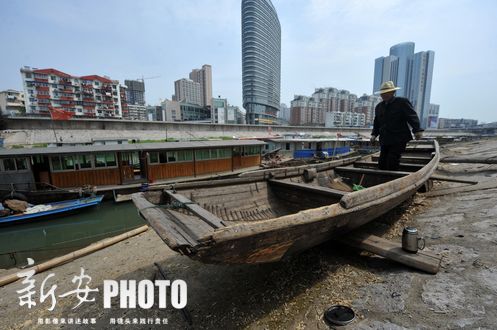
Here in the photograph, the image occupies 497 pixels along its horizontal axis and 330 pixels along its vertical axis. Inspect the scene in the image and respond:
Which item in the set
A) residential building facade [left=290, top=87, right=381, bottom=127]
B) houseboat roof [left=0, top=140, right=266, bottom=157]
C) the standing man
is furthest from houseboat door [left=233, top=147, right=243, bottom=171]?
residential building facade [left=290, top=87, right=381, bottom=127]

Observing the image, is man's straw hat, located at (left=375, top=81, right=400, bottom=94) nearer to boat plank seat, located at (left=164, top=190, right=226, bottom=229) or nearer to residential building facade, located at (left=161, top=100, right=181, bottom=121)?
boat plank seat, located at (left=164, top=190, right=226, bottom=229)

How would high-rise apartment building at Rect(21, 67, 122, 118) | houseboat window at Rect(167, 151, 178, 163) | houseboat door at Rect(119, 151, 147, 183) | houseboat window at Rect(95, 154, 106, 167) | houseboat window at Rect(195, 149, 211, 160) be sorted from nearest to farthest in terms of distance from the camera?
houseboat window at Rect(95, 154, 106, 167), houseboat door at Rect(119, 151, 147, 183), houseboat window at Rect(167, 151, 178, 163), houseboat window at Rect(195, 149, 211, 160), high-rise apartment building at Rect(21, 67, 122, 118)

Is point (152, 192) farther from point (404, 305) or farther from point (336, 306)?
point (404, 305)

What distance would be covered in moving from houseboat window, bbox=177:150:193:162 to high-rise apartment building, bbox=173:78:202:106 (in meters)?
111

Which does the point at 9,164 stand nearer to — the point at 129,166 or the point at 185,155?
the point at 129,166

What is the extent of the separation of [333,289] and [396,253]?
98 centimetres

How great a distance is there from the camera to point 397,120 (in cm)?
509

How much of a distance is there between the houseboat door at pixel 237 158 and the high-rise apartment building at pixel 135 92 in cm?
12041

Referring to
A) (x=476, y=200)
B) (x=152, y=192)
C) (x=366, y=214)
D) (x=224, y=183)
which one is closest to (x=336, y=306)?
(x=366, y=214)

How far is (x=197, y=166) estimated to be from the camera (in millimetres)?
14430

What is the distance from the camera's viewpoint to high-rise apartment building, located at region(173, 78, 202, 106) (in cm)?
11918

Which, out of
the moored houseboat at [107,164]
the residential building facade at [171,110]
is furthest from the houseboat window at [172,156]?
the residential building facade at [171,110]

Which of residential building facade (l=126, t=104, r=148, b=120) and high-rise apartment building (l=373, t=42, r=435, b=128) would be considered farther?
residential building facade (l=126, t=104, r=148, b=120)

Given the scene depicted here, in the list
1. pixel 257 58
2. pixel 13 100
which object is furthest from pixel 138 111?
pixel 257 58
